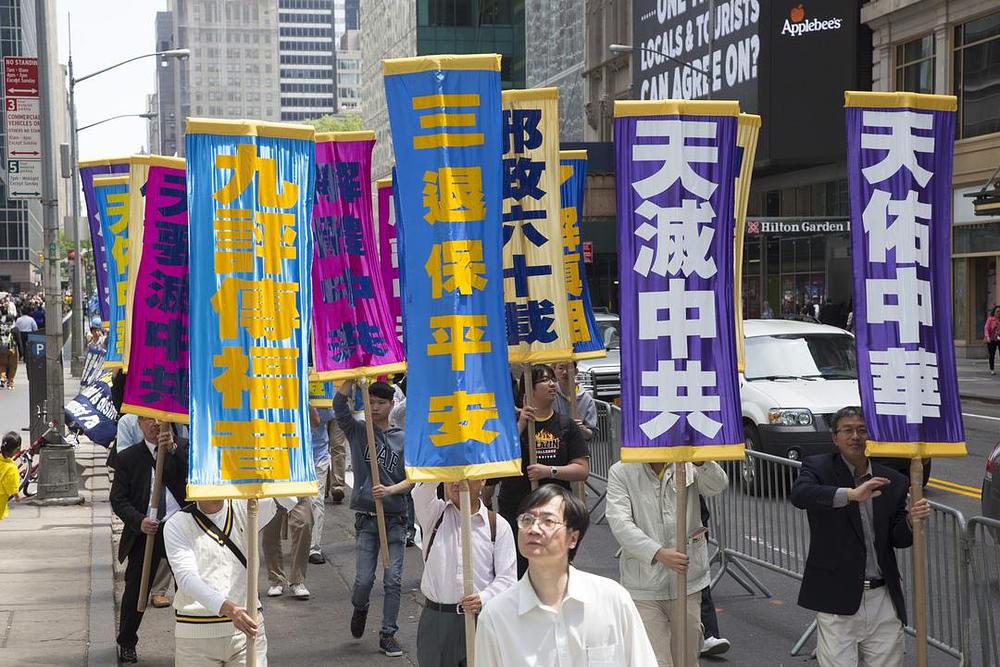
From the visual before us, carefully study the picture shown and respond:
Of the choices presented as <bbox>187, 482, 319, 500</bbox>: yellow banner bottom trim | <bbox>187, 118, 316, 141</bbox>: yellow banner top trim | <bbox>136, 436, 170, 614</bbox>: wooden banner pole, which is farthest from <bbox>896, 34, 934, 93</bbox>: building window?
<bbox>187, 482, 319, 500</bbox>: yellow banner bottom trim

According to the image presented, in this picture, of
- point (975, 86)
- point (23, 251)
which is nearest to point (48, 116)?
point (975, 86)

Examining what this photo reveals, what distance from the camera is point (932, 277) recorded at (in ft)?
22.1

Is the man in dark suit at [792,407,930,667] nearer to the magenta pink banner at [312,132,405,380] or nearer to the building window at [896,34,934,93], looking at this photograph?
the magenta pink banner at [312,132,405,380]

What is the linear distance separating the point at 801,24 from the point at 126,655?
121 feet

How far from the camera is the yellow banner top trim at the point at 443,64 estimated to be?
5.98 meters

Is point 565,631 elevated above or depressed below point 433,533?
above

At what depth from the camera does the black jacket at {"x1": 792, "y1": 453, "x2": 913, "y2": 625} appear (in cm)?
641

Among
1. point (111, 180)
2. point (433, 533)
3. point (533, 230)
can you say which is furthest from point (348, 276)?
point (111, 180)

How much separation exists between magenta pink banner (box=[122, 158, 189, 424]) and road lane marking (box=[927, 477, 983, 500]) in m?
9.44

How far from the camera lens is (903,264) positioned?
6.66 metres

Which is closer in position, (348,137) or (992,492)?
(348,137)

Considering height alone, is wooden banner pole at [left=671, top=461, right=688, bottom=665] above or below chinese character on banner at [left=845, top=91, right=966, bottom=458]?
below

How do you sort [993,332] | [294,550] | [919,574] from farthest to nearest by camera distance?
[993,332], [294,550], [919,574]

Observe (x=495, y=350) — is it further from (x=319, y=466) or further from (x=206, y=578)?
(x=319, y=466)
